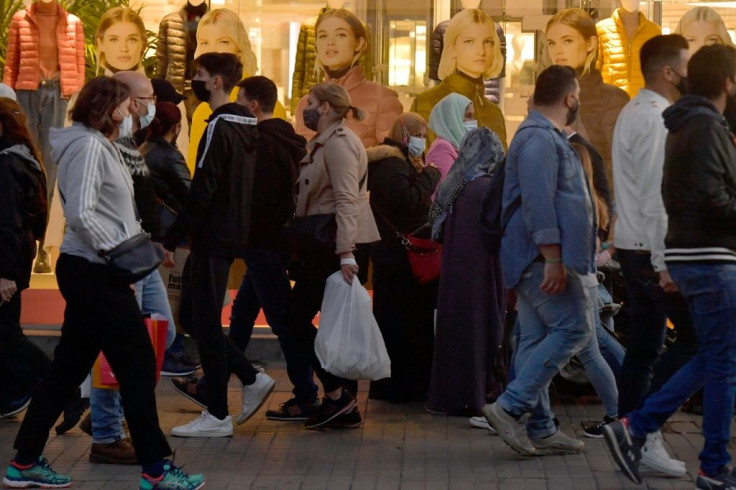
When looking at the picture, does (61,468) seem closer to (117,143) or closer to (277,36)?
(117,143)

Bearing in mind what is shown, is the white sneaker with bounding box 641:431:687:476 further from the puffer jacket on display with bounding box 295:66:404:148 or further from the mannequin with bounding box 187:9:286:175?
the mannequin with bounding box 187:9:286:175

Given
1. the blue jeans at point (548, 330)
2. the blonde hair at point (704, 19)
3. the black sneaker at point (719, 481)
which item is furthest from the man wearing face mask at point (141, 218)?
the blonde hair at point (704, 19)

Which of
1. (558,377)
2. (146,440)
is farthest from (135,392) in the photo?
(558,377)

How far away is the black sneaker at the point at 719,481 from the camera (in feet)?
21.3

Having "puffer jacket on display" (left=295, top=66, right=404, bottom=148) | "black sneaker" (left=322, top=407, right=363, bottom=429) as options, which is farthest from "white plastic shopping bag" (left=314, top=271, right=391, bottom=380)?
"puffer jacket on display" (left=295, top=66, right=404, bottom=148)

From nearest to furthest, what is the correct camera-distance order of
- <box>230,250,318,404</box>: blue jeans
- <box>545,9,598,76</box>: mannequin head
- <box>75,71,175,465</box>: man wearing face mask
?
<box>75,71,175,465</box>: man wearing face mask → <box>230,250,318,404</box>: blue jeans → <box>545,9,598,76</box>: mannequin head

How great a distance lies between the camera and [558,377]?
29.2 ft

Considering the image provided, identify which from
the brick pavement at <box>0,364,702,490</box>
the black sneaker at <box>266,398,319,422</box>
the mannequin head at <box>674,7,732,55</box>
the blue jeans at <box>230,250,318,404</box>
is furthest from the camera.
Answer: the mannequin head at <box>674,7,732,55</box>

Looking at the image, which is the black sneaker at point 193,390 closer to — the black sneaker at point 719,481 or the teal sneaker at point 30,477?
the teal sneaker at point 30,477

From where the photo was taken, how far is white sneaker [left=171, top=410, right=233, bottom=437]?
26.1 feet

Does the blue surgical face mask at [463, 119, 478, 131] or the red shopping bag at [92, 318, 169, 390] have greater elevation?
the blue surgical face mask at [463, 119, 478, 131]

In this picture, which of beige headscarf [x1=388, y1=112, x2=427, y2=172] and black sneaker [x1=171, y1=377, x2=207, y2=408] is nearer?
black sneaker [x1=171, y1=377, x2=207, y2=408]

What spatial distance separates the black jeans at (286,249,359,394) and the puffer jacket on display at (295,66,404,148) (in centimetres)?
294

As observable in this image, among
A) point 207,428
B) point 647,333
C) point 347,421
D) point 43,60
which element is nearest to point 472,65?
point 43,60
